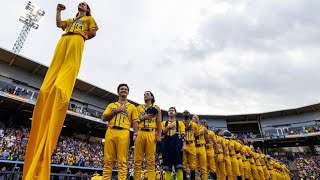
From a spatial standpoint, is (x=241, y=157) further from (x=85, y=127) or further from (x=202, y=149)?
(x=85, y=127)

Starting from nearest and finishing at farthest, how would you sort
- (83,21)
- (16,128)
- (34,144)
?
(34,144)
(83,21)
(16,128)

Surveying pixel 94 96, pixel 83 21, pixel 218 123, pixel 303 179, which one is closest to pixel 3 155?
pixel 83 21

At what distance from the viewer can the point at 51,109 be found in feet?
8.23

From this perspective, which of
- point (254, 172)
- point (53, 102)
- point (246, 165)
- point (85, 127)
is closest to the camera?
point (53, 102)

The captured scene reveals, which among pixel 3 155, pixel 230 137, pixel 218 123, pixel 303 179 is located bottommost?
pixel 303 179

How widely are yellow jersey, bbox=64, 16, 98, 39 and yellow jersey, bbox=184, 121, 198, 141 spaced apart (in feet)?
15.2

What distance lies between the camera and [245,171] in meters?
10.0

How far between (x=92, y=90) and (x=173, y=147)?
78.9 feet

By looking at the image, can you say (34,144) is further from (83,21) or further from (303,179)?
(303,179)

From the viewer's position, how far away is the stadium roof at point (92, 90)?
73.3ft

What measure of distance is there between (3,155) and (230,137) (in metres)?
13.1

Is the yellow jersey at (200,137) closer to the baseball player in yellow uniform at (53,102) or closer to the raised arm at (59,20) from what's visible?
the baseball player in yellow uniform at (53,102)

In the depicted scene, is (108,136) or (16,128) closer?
(108,136)

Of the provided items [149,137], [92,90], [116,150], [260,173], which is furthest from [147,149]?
[92,90]
